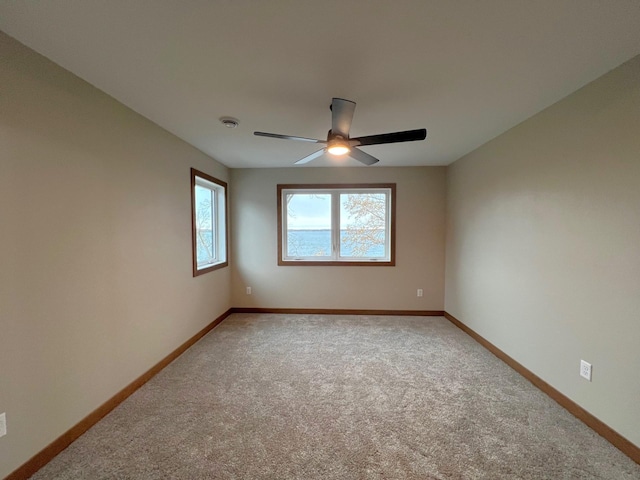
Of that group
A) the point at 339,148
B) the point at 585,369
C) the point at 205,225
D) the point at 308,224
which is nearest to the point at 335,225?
the point at 308,224

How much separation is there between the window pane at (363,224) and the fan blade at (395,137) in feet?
7.27

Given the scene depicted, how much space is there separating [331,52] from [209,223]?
303 centimetres

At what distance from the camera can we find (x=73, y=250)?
5.73 ft

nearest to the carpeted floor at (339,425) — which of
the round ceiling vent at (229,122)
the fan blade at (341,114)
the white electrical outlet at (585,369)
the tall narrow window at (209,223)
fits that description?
the white electrical outlet at (585,369)

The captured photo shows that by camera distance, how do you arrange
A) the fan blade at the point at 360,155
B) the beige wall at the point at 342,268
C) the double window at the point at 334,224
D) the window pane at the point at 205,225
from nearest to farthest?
the fan blade at the point at 360,155 < the window pane at the point at 205,225 < the beige wall at the point at 342,268 < the double window at the point at 334,224

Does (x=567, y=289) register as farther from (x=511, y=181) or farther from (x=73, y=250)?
(x=73, y=250)

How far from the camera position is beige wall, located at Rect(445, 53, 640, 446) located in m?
1.63

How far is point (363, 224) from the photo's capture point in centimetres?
433

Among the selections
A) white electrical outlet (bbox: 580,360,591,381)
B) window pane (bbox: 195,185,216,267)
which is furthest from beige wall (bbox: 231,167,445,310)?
white electrical outlet (bbox: 580,360,591,381)

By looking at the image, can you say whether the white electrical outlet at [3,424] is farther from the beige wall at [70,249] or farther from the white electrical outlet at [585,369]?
the white electrical outlet at [585,369]

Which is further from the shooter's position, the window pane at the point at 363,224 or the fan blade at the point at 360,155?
the window pane at the point at 363,224

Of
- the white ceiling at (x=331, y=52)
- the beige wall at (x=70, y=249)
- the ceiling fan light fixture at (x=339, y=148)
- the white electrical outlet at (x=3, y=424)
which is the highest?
the white ceiling at (x=331, y=52)

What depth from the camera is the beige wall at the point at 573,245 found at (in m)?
1.63

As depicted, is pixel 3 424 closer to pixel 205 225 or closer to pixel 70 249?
pixel 70 249
